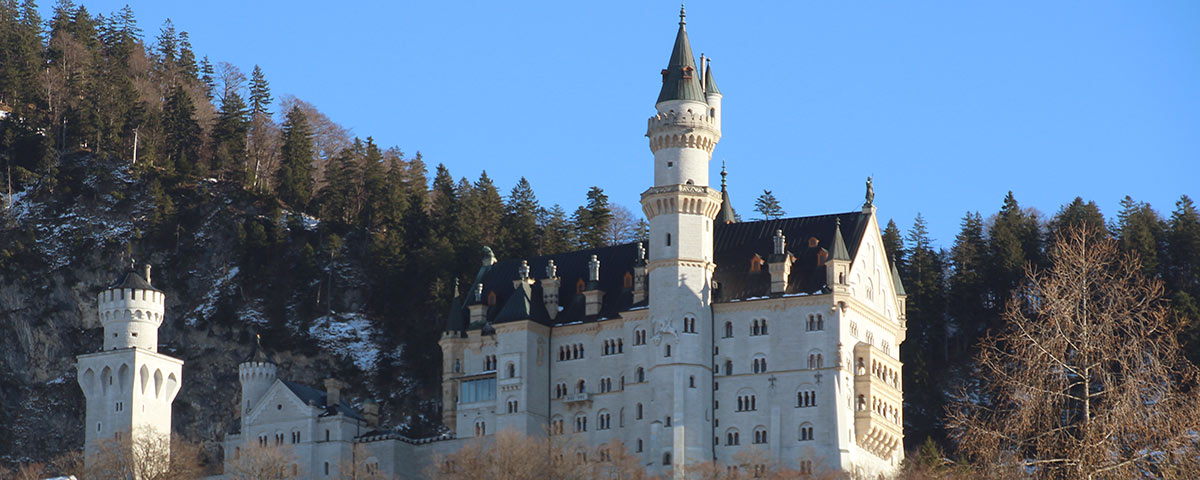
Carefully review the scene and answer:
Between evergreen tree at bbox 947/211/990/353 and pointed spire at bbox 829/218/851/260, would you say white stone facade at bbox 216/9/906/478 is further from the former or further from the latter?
evergreen tree at bbox 947/211/990/353

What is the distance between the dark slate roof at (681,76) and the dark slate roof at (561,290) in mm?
9331

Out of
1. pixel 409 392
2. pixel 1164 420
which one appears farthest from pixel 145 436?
pixel 1164 420

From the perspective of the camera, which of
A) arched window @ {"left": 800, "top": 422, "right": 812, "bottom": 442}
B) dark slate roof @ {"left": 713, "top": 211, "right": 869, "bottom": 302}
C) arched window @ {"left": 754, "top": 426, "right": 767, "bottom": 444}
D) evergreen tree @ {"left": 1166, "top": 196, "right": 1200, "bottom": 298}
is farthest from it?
evergreen tree @ {"left": 1166, "top": 196, "right": 1200, "bottom": 298}

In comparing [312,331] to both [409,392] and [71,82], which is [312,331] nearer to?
[409,392]

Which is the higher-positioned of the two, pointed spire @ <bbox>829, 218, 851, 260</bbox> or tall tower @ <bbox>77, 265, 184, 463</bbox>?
pointed spire @ <bbox>829, 218, 851, 260</bbox>

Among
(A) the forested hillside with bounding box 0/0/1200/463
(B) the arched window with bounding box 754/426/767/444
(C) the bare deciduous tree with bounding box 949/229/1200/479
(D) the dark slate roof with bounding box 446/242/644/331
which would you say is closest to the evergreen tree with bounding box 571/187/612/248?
(A) the forested hillside with bounding box 0/0/1200/463

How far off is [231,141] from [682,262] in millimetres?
53833

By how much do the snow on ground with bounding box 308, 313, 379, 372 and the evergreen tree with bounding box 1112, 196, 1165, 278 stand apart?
47026 mm

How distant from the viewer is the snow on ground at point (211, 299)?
390 ft

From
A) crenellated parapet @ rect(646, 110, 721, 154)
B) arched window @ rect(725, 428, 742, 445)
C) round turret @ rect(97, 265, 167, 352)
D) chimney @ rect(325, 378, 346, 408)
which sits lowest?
arched window @ rect(725, 428, 742, 445)

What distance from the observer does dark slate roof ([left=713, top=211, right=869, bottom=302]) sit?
90.4 m

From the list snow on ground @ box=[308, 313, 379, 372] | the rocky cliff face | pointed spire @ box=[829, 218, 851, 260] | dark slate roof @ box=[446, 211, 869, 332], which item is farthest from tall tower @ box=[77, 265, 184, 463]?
pointed spire @ box=[829, 218, 851, 260]

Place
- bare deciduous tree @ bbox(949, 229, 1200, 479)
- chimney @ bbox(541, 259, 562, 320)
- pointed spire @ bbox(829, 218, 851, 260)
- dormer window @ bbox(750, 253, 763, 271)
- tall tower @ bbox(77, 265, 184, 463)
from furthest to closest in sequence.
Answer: chimney @ bbox(541, 259, 562, 320) < tall tower @ bbox(77, 265, 184, 463) < dormer window @ bbox(750, 253, 763, 271) < pointed spire @ bbox(829, 218, 851, 260) < bare deciduous tree @ bbox(949, 229, 1200, 479)

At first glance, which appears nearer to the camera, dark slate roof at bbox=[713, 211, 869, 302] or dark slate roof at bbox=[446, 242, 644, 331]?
dark slate roof at bbox=[713, 211, 869, 302]
